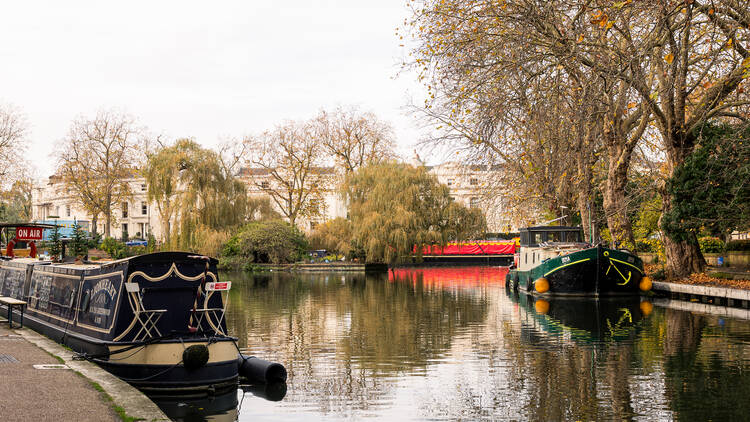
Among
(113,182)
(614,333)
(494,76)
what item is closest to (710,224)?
(614,333)

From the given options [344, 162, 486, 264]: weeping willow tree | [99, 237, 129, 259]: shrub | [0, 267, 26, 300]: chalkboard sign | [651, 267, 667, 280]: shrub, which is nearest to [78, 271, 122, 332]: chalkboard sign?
[0, 267, 26, 300]: chalkboard sign

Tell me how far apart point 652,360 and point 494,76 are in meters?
7.17

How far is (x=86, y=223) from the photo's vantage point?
9044cm

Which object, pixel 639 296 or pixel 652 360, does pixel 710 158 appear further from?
pixel 652 360

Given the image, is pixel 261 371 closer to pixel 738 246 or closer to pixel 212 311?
pixel 212 311

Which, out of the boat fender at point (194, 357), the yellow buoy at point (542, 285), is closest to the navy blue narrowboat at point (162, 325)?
the boat fender at point (194, 357)

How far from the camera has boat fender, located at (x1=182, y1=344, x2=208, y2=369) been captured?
38.3 feet

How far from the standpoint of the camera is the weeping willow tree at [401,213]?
175ft

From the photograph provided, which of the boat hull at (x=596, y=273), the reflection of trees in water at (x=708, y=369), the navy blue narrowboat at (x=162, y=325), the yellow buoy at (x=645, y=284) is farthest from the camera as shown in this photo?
the yellow buoy at (x=645, y=284)

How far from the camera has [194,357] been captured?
38.4ft

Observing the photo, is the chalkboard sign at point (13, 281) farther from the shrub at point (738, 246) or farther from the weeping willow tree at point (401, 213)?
the weeping willow tree at point (401, 213)

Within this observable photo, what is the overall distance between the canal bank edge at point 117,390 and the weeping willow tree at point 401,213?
39.9 m

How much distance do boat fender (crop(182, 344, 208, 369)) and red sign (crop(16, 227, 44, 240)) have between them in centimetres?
1379

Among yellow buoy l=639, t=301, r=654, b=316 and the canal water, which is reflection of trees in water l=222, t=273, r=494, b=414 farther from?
yellow buoy l=639, t=301, r=654, b=316
